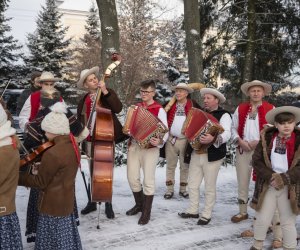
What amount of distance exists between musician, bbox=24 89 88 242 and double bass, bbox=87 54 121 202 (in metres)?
0.32

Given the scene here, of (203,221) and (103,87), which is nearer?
(103,87)

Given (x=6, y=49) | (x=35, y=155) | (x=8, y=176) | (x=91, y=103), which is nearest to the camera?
(x=8, y=176)

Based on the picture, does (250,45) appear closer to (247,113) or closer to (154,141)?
(247,113)

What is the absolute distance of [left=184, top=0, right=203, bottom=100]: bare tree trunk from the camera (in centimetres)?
969

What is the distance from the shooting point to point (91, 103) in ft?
17.6

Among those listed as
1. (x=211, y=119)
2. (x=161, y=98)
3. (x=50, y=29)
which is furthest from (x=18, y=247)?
(x=50, y=29)

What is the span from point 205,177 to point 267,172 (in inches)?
49.3

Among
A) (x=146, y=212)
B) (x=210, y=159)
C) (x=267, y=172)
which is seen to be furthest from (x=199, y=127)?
(x=146, y=212)

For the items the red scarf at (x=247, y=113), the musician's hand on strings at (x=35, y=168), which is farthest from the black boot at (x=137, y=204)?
the musician's hand on strings at (x=35, y=168)

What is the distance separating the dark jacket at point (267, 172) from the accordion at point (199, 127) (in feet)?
2.18

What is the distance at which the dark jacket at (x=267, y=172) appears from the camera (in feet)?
13.3

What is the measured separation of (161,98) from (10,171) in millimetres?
19015

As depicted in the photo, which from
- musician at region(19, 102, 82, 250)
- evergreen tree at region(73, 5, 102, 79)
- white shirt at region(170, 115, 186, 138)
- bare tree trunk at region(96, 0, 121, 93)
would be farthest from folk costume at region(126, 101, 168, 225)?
evergreen tree at region(73, 5, 102, 79)

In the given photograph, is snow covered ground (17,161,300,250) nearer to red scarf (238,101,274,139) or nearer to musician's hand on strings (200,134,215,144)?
musician's hand on strings (200,134,215,144)
